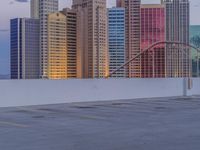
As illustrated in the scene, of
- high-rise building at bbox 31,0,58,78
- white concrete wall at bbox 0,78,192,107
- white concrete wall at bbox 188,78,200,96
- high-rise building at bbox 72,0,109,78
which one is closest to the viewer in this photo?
white concrete wall at bbox 0,78,192,107

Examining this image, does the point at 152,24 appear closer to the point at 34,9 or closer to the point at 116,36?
the point at 116,36

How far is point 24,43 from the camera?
75438mm

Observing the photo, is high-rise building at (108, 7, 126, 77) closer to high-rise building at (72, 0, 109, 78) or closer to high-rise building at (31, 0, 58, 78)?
high-rise building at (72, 0, 109, 78)

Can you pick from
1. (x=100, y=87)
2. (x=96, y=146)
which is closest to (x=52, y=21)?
(x=100, y=87)

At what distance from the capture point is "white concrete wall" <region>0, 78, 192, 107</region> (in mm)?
22422

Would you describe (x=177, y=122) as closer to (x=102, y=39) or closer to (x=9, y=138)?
(x=9, y=138)

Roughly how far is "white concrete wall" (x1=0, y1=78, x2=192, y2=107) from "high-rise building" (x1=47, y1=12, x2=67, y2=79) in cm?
4537

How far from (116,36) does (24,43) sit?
19.6 m

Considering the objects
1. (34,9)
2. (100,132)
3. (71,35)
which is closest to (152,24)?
(71,35)

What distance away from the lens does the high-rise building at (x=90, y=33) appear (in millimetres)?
78875

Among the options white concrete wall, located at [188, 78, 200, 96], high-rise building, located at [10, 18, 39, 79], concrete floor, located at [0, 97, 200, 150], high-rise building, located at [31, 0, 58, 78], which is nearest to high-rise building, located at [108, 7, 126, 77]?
high-rise building, located at [31, 0, 58, 78]

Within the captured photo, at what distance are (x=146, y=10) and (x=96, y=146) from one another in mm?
82375

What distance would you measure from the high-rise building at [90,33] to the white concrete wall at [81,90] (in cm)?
4632

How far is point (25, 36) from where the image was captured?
7581 centimetres
